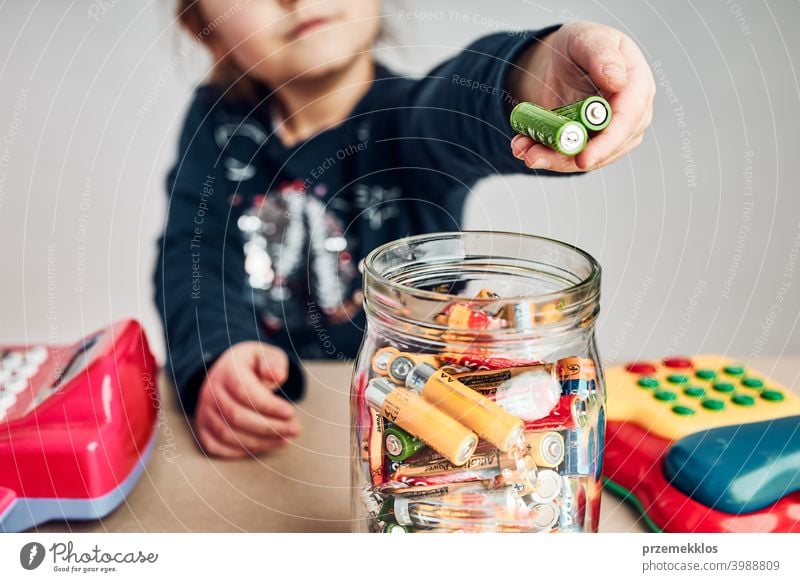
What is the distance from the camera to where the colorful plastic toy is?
1.54 feet

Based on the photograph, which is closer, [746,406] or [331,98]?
[746,406]

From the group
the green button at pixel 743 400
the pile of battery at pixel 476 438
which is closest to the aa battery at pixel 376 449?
the pile of battery at pixel 476 438

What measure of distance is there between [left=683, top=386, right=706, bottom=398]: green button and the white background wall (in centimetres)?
14

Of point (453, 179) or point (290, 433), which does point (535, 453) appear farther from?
point (453, 179)

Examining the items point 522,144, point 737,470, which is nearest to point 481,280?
point 522,144

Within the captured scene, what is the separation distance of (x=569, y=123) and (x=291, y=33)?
0.43 metres

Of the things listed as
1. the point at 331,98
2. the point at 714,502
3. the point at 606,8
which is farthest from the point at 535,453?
the point at 331,98

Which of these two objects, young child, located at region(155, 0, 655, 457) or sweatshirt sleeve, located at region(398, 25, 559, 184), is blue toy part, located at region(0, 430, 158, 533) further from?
sweatshirt sleeve, located at region(398, 25, 559, 184)

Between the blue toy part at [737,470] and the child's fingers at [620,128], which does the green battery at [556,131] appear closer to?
the child's fingers at [620,128]

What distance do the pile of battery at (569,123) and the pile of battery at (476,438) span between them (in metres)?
0.11

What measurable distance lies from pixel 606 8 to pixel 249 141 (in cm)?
43

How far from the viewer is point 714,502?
0.47m

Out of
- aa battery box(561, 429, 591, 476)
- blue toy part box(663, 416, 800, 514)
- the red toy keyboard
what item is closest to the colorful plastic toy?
blue toy part box(663, 416, 800, 514)

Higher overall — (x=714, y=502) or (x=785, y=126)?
(x=785, y=126)
